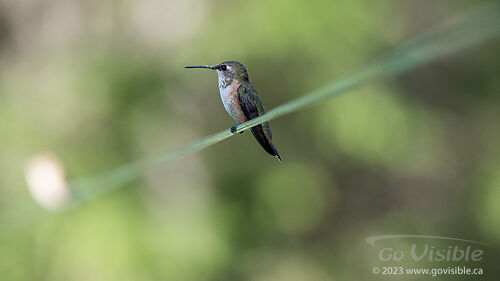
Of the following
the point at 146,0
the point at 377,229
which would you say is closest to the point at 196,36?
the point at 146,0

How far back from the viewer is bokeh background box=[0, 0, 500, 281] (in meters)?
5.22

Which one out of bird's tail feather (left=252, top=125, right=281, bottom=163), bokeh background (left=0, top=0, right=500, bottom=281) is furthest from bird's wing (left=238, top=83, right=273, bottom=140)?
bokeh background (left=0, top=0, right=500, bottom=281)

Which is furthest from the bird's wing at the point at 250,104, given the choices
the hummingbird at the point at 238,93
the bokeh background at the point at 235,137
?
the bokeh background at the point at 235,137

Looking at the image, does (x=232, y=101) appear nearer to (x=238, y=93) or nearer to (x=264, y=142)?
(x=238, y=93)

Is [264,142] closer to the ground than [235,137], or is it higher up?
closer to the ground

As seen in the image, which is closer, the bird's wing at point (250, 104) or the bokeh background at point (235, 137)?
the bird's wing at point (250, 104)

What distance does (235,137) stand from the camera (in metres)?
6.06

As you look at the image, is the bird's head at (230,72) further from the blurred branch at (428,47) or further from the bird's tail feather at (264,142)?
the blurred branch at (428,47)

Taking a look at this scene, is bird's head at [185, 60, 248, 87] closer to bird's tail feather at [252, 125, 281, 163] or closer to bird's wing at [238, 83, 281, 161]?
bird's wing at [238, 83, 281, 161]

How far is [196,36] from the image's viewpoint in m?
5.50

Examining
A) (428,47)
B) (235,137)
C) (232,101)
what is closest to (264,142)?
(232,101)

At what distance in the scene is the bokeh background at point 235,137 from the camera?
17.1 ft

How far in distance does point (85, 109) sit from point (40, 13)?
4.52 feet

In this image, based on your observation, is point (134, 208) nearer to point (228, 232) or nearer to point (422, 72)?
point (228, 232)
